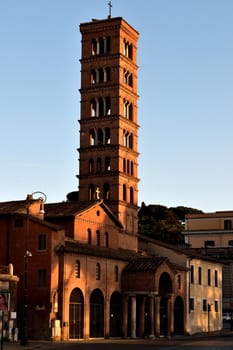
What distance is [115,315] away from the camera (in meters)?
71.5

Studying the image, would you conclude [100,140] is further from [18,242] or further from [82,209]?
[18,242]

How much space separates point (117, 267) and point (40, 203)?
31.9ft

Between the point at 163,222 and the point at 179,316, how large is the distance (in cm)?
7806

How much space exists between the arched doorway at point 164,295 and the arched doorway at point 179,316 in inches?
151

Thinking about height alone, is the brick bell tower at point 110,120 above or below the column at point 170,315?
above

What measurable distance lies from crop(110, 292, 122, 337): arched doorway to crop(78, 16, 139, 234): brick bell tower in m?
20.2

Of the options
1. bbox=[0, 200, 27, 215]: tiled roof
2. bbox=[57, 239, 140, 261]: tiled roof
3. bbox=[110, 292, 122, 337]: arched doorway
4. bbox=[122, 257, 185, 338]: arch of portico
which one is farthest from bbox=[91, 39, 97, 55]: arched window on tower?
bbox=[110, 292, 122, 337]: arched doorway

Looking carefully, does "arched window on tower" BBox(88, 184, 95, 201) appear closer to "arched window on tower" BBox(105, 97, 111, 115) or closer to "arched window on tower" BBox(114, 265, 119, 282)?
"arched window on tower" BBox(105, 97, 111, 115)

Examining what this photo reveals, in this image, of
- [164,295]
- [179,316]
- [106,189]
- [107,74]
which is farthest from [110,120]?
[164,295]

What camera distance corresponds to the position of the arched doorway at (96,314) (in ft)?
221

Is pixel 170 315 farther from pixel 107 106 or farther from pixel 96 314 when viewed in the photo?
pixel 107 106

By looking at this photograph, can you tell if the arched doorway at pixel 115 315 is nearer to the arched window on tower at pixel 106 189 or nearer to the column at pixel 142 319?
the column at pixel 142 319

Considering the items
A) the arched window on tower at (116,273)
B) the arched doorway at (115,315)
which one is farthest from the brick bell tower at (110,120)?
the arched doorway at (115,315)

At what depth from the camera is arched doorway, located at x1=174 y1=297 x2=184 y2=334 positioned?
81981 mm
